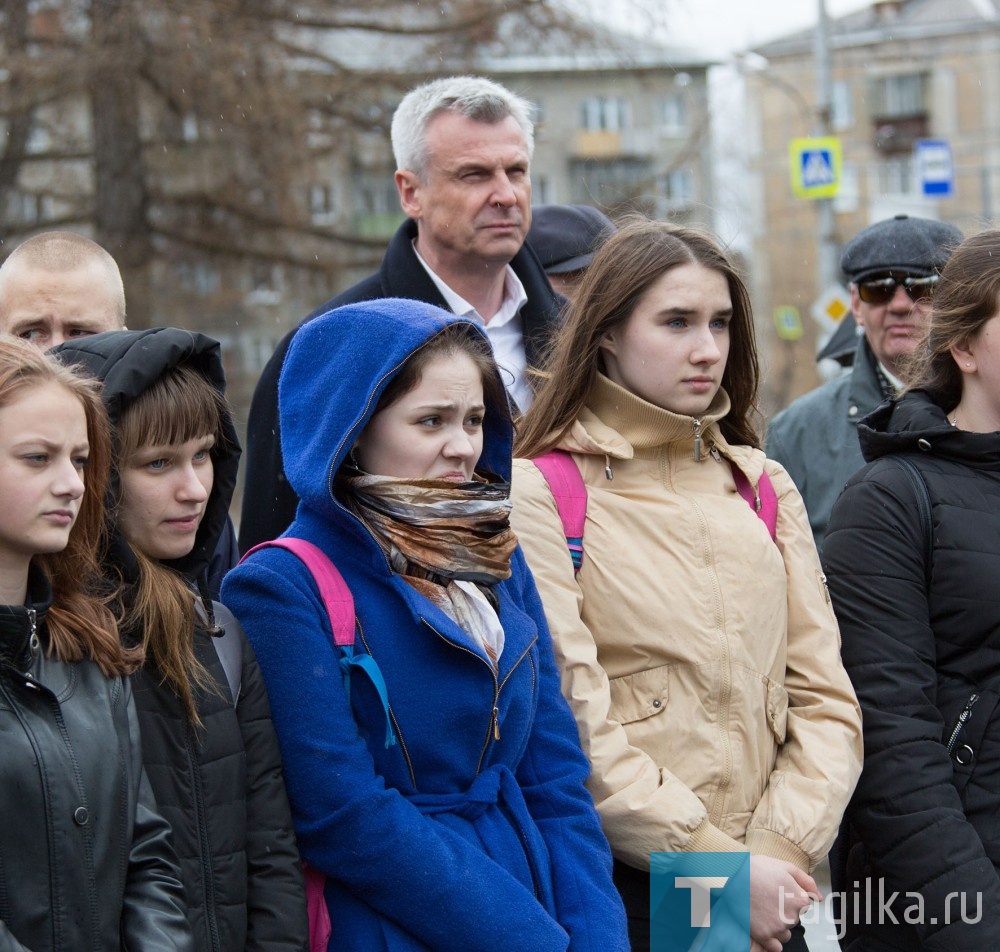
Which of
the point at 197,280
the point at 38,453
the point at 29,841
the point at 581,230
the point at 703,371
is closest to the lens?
the point at 29,841

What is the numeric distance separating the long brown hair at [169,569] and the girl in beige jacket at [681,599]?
768mm

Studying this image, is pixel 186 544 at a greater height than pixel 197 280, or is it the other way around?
pixel 197 280

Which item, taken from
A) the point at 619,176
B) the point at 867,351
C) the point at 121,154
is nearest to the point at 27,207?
the point at 121,154

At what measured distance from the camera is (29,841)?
2.37 metres

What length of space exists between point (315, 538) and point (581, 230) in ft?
8.98

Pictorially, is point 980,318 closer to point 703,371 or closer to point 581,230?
point 703,371

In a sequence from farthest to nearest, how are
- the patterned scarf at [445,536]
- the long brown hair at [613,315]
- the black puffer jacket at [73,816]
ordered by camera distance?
the long brown hair at [613,315] → the patterned scarf at [445,536] → the black puffer jacket at [73,816]

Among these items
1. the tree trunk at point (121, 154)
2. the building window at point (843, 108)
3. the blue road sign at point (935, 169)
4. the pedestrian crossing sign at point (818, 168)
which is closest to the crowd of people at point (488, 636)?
the tree trunk at point (121, 154)

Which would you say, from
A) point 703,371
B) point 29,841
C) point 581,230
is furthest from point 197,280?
point 29,841

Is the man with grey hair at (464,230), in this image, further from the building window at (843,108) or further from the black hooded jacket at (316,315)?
the building window at (843,108)

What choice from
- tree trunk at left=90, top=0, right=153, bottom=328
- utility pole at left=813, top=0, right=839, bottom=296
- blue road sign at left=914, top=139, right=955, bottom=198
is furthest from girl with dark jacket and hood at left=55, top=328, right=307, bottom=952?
utility pole at left=813, top=0, right=839, bottom=296

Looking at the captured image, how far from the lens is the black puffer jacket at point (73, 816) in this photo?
2.36 m

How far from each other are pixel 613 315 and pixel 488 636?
38.6 inches

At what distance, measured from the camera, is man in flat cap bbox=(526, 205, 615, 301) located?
5305 mm
